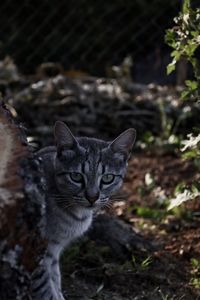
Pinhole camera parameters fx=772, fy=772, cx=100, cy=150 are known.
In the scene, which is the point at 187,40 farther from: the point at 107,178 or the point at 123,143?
the point at 107,178

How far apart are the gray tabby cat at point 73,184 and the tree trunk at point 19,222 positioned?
3.12 feet

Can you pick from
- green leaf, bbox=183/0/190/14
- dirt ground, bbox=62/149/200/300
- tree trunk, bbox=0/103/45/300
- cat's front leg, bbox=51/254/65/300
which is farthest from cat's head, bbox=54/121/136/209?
tree trunk, bbox=0/103/45/300

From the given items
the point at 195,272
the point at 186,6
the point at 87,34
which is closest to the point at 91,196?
the point at 195,272

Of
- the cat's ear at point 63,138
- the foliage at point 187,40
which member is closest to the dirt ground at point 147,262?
the cat's ear at point 63,138

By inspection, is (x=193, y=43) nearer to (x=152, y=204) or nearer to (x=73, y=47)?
(x=152, y=204)

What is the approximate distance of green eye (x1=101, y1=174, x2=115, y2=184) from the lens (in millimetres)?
4367

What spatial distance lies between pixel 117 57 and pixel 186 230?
14.1 feet

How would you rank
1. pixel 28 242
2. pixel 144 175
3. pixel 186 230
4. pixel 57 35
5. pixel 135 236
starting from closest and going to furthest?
pixel 28 242
pixel 135 236
pixel 186 230
pixel 144 175
pixel 57 35

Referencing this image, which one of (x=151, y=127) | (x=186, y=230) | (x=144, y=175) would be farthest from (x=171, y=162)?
(x=186, y=230)

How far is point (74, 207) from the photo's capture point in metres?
4.34

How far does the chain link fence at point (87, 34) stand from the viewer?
8914 mm

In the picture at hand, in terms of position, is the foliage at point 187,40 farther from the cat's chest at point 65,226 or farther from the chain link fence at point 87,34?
the chain link fence at point 87,34

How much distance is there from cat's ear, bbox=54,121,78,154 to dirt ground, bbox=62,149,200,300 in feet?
2.30

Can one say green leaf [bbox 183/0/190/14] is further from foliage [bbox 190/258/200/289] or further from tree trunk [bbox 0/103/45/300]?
foliage [bbox 190/258/200/289]
